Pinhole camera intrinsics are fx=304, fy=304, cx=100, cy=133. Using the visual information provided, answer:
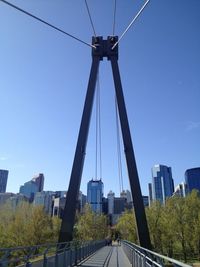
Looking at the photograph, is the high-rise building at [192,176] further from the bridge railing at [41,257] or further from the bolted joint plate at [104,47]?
the bridge railing at [41,257]

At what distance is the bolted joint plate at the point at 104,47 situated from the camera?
20203mm

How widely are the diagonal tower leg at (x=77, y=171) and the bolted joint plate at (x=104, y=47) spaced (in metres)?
1.58

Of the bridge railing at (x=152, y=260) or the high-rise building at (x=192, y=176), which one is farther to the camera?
the high-rise building at (x=192, y=176)

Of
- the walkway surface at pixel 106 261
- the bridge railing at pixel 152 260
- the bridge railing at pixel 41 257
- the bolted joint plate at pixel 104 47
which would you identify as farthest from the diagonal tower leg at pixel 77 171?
the bridge railing at pixel 152 260

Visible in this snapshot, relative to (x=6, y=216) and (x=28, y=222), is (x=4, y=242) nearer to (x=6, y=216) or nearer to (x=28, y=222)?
(x=28, y=222)

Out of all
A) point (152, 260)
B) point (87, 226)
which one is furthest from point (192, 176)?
point (152, 260)

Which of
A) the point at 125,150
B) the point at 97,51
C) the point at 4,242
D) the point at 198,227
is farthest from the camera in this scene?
the point at 198,227

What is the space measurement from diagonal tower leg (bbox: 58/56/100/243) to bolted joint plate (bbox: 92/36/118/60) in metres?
1.58

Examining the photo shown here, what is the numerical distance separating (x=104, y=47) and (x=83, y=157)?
26.3ft

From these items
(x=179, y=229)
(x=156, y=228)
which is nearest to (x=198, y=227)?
(x=179, y=229)

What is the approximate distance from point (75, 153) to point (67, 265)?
5.98 m

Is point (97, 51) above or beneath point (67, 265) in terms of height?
above

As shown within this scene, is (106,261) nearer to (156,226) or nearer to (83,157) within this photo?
(83,157)

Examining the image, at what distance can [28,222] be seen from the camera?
Result: 36125mm
